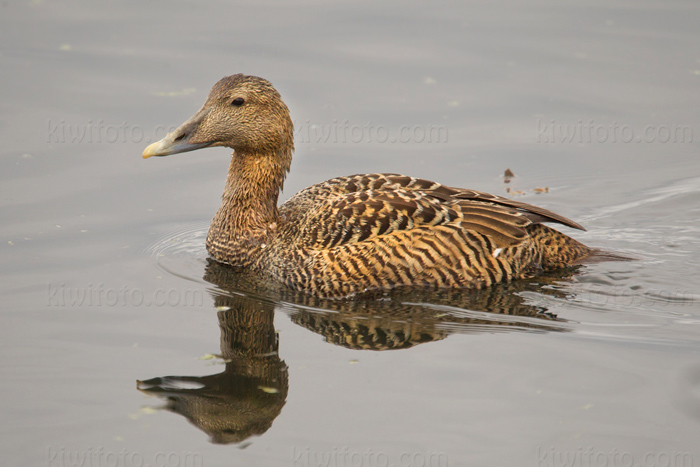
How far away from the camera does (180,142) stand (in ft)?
30.8

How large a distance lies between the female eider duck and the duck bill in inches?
0.4

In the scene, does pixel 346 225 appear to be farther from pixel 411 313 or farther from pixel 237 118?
pixel 237 118

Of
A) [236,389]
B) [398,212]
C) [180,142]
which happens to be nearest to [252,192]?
[180,142]

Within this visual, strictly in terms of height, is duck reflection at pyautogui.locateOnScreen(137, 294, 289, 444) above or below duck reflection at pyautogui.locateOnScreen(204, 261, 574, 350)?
below

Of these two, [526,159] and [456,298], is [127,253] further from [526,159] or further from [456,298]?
[526,159]

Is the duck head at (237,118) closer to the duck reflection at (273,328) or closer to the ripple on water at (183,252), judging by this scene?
the ripple on water at (183,252)

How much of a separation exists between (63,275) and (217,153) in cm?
367

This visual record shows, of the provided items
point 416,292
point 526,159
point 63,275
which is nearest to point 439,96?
point 526,159

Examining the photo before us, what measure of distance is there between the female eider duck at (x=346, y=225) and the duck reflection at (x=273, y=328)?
182 mm

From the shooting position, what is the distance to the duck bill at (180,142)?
928cm

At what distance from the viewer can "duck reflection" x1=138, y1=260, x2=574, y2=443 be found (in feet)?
23.5

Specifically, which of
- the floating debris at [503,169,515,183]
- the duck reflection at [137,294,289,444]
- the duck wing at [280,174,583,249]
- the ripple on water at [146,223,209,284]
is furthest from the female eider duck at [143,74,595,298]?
the floating debris at [503,169,515,183]

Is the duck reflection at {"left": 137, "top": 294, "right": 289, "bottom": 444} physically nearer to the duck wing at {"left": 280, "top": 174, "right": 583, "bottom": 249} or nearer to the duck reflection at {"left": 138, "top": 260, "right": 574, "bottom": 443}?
the duck reflection at {"left": 138, "top": 260, "right": 574, "bottom": 443}

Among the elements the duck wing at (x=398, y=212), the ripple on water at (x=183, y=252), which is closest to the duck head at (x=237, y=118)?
the duck wing at (x=398, y=212)
